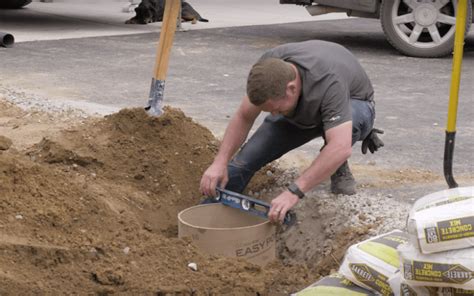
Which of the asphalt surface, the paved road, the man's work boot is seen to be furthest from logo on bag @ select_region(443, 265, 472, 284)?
the paved road

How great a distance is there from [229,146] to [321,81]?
0.68m

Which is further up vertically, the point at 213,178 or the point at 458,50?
the point at 458,50

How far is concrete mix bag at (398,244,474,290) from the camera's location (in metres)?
3.65

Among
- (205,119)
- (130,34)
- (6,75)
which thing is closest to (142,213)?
(205,119)

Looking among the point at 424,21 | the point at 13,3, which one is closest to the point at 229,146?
the point at 424,21

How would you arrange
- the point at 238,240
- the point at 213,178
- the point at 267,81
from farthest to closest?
1. the point at 213,178
2. the point at 238,240
3. the point at 267,81

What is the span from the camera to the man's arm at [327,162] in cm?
472

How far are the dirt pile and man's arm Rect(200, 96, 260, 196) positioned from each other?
35 centimetres

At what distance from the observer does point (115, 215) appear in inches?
206

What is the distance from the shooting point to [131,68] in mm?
9938

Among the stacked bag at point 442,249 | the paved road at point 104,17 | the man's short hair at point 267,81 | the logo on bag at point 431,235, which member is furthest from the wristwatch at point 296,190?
the paved road at point 104,17

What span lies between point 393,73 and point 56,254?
5.87 metres

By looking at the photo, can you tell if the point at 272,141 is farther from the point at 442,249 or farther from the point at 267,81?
the point at 442,249

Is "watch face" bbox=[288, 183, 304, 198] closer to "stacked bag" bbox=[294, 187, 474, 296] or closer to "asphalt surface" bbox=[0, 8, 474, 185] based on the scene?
"stacked bag" bbox=[294, 187, 474, 296]
